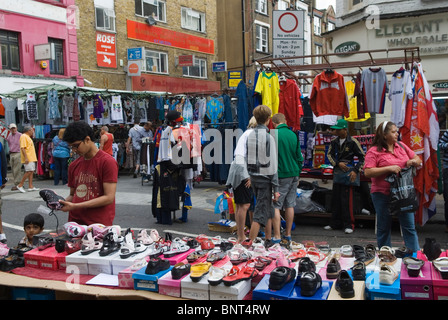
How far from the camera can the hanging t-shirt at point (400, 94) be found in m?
6.48

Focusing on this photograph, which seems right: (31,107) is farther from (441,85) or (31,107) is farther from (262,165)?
(441,85)

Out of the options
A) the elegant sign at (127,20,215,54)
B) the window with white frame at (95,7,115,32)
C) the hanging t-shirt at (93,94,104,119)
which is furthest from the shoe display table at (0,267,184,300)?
the elegant sign at (127,20,215,54)

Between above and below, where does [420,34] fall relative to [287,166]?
above

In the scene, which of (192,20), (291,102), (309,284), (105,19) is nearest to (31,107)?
(105,19)

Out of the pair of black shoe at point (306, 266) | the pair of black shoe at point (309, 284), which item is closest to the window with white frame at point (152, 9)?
the pair of black shoe at point (306, 266)

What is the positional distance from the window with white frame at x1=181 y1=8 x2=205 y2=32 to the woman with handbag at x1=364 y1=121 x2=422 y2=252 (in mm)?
24403

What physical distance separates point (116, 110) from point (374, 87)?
9829 millimetres

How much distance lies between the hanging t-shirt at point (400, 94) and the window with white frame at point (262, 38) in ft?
93.0

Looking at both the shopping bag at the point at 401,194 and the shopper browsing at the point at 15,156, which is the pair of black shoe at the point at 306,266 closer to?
the shopping bag at the point at 401,194

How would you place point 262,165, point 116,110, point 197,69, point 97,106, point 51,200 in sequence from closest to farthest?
point 51,200 < point 262,165 < point 97,106 < point 116,110 < point 197,69

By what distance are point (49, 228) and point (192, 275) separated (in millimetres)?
5995

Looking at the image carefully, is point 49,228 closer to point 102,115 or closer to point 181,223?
point 181,223

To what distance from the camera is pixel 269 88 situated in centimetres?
741
